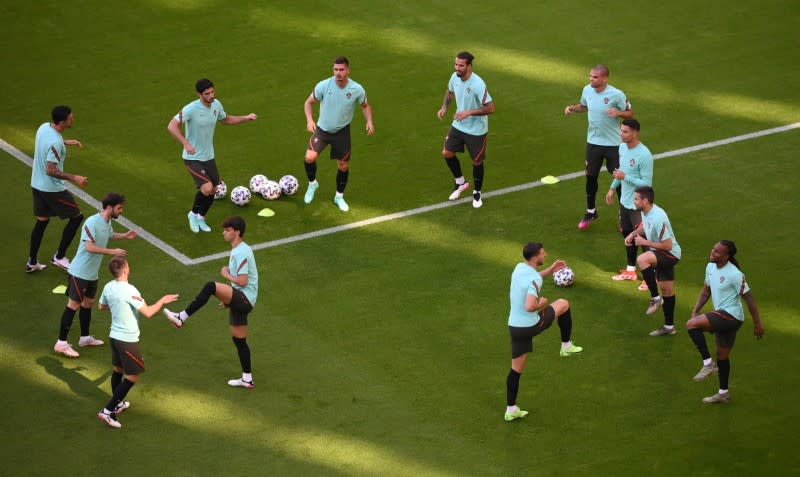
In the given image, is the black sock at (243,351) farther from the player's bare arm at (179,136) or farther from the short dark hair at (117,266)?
the player's bare arm at (179,136)

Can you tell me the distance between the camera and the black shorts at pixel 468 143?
20.5 meters

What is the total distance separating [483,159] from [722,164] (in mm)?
4535

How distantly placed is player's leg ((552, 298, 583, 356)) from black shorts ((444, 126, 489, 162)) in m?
4.88

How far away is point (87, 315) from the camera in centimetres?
1652

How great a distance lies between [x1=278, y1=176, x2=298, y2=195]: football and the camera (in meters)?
21.0

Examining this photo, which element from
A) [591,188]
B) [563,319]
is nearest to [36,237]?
[563,319]

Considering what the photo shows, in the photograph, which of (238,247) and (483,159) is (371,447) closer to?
(238,247)

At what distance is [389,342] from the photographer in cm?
1691

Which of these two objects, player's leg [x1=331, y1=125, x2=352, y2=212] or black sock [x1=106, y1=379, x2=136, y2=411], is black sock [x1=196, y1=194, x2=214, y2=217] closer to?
player's leg [x1=331, y1=125, x2=352, y2=212]

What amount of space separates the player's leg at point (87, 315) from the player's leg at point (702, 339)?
7.83 m

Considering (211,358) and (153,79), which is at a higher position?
(153,79)

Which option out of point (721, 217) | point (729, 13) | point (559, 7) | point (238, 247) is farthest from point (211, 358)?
point (729, 13)

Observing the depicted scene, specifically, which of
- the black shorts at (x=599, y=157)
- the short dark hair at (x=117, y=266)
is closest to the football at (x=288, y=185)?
the black shorts at (x=599, y=157)

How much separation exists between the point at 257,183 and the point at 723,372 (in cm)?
904
